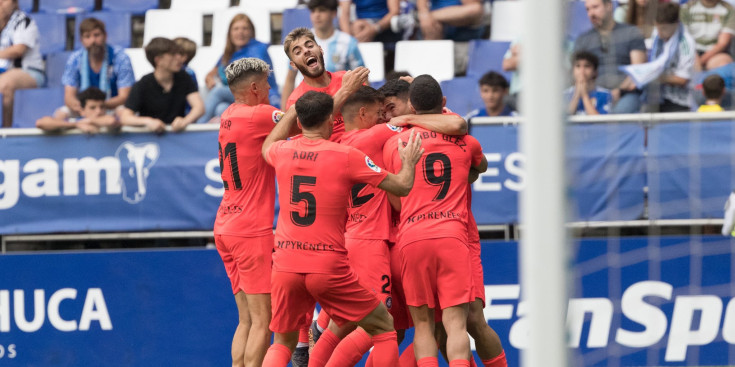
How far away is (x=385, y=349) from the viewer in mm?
6418

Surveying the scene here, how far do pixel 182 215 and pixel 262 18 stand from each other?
3032 millimetres

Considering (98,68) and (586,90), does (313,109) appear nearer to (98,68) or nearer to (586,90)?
(586,90)

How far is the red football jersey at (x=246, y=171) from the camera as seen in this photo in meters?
7.03

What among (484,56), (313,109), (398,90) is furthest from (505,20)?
(313,109)

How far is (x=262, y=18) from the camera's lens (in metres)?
11.0

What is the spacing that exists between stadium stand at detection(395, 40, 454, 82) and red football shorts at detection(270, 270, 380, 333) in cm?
427

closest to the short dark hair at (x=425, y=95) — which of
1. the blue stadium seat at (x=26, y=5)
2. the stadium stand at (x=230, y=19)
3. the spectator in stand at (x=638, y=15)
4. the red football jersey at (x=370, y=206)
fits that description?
the red football jersey at (x=370, y=206)

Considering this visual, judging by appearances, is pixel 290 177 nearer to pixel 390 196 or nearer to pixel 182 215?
pixel 390 196

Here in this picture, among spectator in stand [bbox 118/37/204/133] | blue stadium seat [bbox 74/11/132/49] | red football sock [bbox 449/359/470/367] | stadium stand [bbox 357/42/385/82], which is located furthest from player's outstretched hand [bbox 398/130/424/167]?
blue stadium seat [bbox 74/11/132/49]

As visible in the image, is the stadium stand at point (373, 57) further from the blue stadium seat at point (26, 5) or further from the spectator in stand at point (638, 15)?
the blue stadium seat at point (26, 5)

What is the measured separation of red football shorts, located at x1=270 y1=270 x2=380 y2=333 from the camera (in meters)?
6.14

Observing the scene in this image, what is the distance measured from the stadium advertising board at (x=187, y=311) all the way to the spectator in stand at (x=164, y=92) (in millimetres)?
1269

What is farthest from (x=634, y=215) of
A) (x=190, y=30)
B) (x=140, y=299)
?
(x=190, y=30)

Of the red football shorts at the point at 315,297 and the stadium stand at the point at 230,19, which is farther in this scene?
the stadium stand at the point at 230,19
